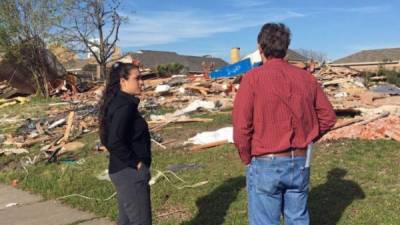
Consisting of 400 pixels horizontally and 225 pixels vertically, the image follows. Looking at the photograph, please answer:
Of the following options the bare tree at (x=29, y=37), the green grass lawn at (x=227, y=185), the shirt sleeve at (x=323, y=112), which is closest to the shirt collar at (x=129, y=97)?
the shirt sleeve at (x=323, y=112)

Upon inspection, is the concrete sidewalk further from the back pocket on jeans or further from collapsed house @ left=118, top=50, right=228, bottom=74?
collapsed house @ left=118, top=50, right=228, bottom=74

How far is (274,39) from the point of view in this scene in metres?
3.75

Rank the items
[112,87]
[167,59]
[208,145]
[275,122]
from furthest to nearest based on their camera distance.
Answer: [167,59] < [208,145] < [112,87] < [275,122]

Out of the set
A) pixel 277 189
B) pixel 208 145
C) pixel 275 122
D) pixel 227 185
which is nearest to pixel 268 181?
pixel 277 189

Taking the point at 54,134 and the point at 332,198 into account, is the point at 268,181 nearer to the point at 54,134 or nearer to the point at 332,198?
the point at 332,198

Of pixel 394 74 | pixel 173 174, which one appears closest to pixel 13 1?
pixel 394 74

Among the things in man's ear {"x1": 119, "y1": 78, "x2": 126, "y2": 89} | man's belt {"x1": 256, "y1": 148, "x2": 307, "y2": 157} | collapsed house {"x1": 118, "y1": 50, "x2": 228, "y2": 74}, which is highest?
man's ear {"x1": 119, "y1": 78, "x2": 126, "y2": 89}

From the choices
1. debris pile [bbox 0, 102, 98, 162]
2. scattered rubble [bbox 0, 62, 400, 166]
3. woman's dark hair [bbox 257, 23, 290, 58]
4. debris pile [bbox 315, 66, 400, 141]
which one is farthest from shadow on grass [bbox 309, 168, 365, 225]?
debris pile [bbox 0, 102, 98, 162]

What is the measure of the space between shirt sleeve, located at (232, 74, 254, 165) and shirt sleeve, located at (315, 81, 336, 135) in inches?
20.5

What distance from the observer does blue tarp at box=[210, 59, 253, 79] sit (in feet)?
76.5

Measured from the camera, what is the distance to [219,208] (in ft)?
21.2

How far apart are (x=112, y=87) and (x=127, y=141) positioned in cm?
48

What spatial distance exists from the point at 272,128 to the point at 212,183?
390cm

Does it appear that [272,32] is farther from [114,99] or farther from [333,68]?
[333,68]
